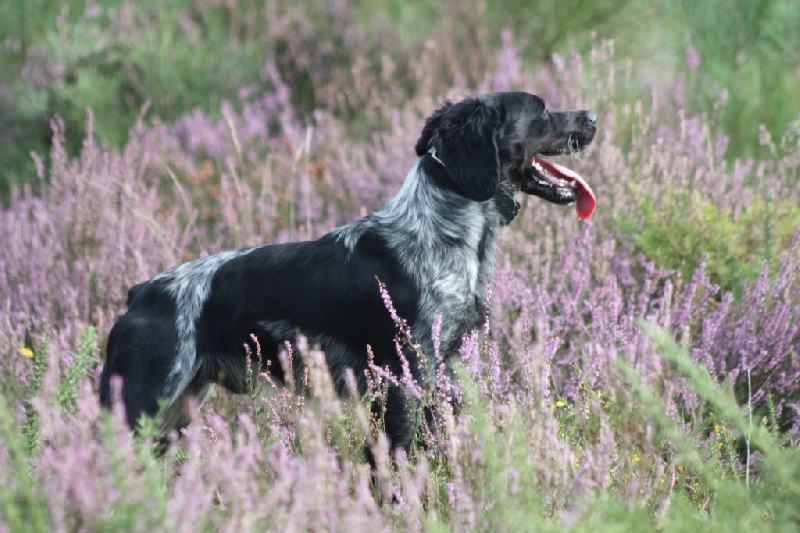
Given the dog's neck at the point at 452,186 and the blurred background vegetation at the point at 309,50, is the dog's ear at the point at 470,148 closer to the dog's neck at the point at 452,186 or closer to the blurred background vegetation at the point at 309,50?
the dog's neck at the point at 452,186

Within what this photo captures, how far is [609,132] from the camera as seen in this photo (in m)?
4.59

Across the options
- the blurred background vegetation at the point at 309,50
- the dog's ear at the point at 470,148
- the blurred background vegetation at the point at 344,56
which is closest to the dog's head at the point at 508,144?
the dog's ear at the point at 470,148

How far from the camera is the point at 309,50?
24.4 ft

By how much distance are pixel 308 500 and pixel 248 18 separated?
678cm

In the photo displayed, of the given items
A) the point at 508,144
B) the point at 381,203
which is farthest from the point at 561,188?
the point at 381,203

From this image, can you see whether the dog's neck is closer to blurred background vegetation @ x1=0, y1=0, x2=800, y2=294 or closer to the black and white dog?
the black and white dog

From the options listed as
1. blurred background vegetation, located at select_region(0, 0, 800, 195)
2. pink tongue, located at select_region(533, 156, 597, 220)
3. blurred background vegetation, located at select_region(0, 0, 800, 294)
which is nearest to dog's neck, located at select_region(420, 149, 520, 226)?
pink tongue, located at select_region(533, 156, 597, 220)

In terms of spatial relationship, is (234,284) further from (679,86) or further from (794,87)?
(794,87)

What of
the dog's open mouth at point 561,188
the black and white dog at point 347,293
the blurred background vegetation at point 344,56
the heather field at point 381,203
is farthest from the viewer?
the blurred background vegetation at point 344,56

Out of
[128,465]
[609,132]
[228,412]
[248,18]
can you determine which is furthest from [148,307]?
A: [248,18]

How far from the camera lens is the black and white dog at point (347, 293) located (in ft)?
10.3

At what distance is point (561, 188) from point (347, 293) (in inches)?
37.9

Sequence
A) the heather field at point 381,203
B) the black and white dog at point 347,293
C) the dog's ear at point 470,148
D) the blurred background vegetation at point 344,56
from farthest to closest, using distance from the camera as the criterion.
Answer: the blurred background vegetation at point 344,56, the dog's ear at point 470,148, the black and white dog at point 347,293, the heather field at point 381,203

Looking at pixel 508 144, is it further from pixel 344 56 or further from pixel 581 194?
pixel 344 56
